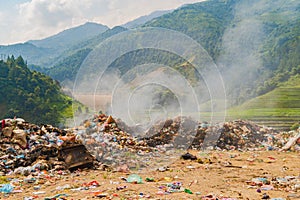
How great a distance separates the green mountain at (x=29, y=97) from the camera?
35.6 meters

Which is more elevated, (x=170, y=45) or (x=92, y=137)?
(x=170, y=45)

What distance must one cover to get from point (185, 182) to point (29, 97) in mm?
33427

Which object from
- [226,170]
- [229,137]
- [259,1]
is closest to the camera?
[226,170]

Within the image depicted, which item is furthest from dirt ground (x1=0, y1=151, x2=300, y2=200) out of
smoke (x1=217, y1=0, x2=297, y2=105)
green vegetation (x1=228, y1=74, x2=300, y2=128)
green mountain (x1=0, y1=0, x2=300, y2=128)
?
smoke (x1=217, y1=0, x2=297, y2=105)

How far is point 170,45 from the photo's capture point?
9.74 metres

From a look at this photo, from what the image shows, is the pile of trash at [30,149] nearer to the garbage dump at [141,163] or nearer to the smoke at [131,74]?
the garbage dump at [141,163]

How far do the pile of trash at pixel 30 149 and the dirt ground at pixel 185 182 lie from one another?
1.82 ft

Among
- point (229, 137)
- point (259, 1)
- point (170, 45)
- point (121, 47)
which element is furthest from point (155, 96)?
point (259, 1)

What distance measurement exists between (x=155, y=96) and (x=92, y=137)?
2508 millimetres

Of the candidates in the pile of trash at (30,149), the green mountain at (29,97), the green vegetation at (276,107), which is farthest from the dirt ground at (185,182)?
the green mountain at (29,97)

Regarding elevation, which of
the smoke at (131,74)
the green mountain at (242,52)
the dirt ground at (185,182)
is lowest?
the dirt ground at (185,182)

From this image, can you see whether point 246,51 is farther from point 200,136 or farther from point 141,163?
point 141,163

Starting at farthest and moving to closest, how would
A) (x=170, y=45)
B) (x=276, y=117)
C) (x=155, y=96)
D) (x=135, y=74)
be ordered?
(x=276, y=117), (x=155, y=96), (x=170, y=45), (x=135, y=74)

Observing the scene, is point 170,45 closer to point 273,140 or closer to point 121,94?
point 121,94
